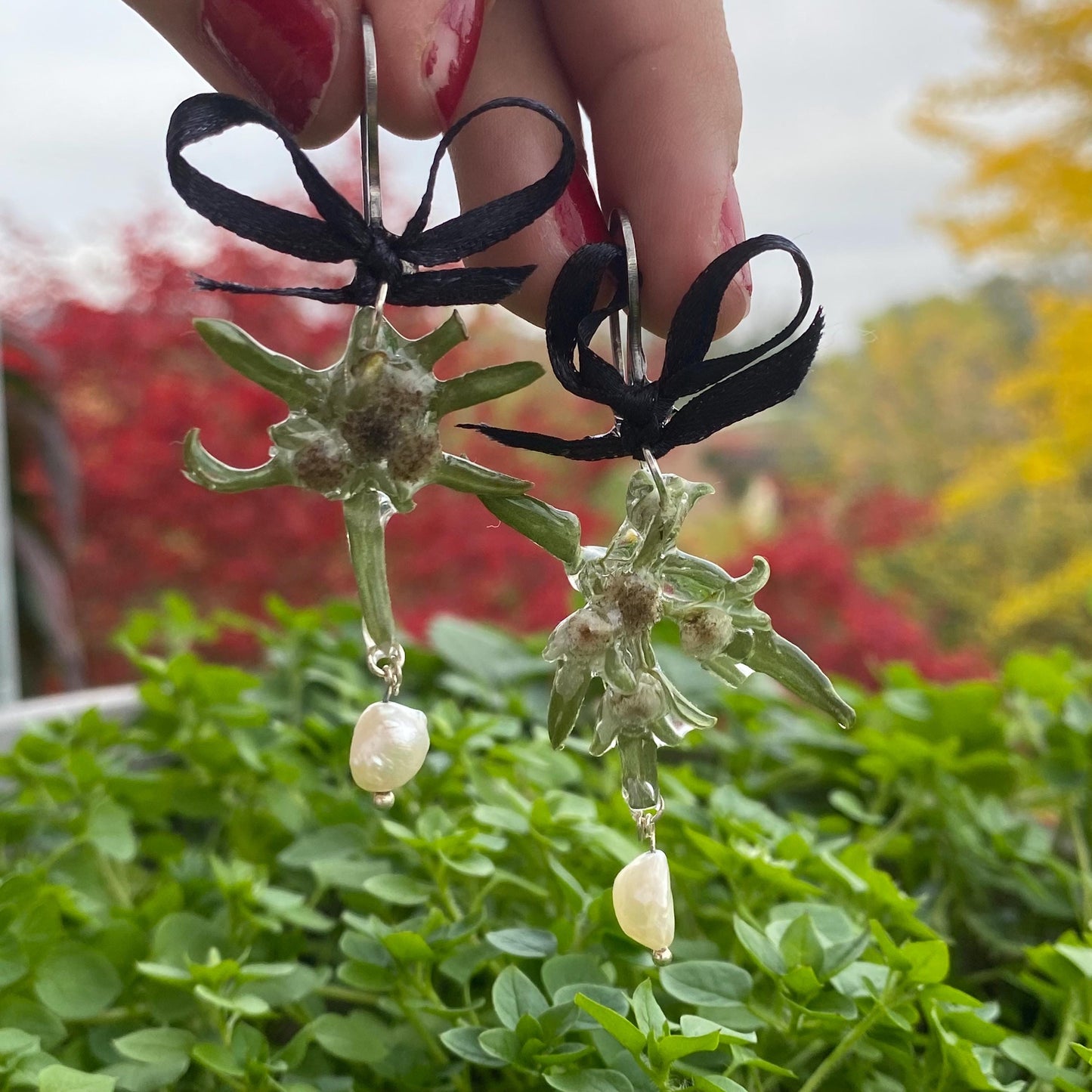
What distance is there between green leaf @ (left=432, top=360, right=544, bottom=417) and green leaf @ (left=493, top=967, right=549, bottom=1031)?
0.78 feet

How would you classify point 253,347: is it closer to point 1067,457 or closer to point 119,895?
point 119,895

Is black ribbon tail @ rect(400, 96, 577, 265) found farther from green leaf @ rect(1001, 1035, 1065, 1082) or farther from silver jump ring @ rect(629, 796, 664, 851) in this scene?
green leaf @ rect(1001, 1035, 1065, 1082)

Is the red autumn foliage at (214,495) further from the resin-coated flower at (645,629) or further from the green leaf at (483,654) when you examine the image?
the resin-coated flower at (645,629)

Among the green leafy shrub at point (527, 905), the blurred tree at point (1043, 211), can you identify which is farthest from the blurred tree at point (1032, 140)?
the green leafy shrub at point (527, 905)

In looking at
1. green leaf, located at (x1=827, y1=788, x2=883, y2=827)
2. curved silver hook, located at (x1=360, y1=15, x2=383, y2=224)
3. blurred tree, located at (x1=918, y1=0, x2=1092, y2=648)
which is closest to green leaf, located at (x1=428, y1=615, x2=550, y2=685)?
green leaf, located at (x1=827, y1=788, x2=883, y2=827)

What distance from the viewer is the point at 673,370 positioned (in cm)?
49

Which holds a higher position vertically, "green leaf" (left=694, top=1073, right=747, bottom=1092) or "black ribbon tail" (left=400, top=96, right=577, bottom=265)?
"black ribbon tail" (left=400, top=96, right=577, bottom=265)

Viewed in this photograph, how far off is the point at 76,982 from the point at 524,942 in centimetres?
21

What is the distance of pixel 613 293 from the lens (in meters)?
0.55

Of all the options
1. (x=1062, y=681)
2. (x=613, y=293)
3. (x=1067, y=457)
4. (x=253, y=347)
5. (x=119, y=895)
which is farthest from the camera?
(x=1067, y=457)

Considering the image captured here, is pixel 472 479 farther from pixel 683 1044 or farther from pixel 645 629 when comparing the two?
pixel 683 1044

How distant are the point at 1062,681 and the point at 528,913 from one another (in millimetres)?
473

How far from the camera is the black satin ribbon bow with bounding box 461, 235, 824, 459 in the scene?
0.47 m

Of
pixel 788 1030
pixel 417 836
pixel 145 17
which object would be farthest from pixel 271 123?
pixel 788 1030
